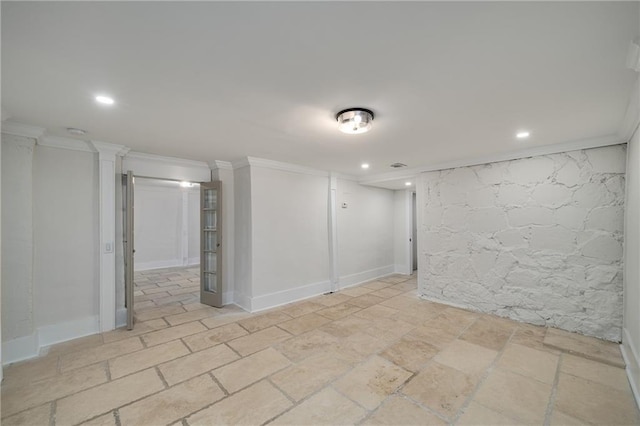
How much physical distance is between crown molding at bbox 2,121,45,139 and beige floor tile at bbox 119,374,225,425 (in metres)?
2.93

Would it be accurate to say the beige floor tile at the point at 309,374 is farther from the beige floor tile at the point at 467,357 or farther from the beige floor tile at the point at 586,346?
the beige floor tile at the point at 586,346

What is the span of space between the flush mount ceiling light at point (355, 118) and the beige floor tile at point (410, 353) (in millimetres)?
2359

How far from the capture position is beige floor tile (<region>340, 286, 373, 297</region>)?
A: 5148mm

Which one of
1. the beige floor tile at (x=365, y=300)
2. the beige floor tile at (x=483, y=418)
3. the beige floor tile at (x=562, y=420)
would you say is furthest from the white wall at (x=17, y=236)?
the beige floor tile at (x=562, y=420)

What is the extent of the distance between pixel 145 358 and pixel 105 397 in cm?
61

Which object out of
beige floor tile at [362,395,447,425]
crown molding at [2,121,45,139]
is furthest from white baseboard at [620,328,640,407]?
crown molding at [2,121,45,139]

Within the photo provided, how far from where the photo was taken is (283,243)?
4.61 m

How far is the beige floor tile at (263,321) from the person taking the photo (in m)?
3.57

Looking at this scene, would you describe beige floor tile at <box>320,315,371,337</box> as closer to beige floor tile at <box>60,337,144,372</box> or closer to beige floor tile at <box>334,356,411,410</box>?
beige floor tile at <box>334,356,411,410</box>

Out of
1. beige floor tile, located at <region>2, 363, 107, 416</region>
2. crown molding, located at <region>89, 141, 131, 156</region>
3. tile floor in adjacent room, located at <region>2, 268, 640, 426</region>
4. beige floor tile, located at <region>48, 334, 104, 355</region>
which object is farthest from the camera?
crown molding, located at <region>89, 141, 131, 156</region>

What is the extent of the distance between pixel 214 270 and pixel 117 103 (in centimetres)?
311

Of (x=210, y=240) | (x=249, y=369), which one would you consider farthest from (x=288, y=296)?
(x=249, y=369)

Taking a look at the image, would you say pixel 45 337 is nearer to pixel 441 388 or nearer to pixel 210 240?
pixel 210 240

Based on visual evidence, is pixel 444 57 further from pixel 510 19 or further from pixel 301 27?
pixel 301 27
